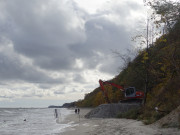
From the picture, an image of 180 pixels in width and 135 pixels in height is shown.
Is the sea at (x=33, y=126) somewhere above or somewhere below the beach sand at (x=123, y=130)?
below

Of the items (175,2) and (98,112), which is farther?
(98,112)

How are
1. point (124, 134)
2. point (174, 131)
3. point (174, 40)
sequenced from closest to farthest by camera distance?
point (174, 131) < point (124, 134) < point (174, 40)

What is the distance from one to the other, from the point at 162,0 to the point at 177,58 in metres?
6.31

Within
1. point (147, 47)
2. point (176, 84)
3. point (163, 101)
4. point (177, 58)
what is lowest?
point (163, 101)

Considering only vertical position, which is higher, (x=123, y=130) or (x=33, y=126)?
(x=123, y=130)

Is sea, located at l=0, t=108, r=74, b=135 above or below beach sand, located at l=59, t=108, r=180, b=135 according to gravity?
below

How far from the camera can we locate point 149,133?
41.7ft

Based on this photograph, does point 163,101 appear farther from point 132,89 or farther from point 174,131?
point 132,89

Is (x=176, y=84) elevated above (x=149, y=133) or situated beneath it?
elevated above

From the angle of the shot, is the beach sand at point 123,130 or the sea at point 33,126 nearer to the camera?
the beach sand at point 123,130

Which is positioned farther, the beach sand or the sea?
the sea

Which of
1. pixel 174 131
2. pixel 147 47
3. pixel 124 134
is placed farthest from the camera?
pixel 147 47

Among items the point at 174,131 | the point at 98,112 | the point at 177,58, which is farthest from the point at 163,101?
the point at 98,112

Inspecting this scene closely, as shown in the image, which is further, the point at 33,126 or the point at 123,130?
the point at 33,126
